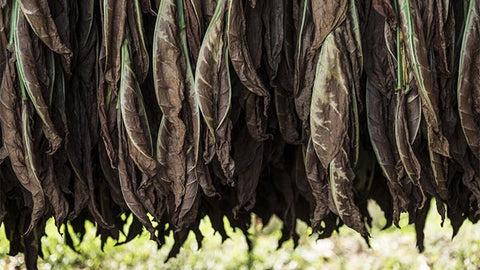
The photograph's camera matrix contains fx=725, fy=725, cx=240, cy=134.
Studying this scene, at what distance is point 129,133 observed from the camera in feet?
2.62

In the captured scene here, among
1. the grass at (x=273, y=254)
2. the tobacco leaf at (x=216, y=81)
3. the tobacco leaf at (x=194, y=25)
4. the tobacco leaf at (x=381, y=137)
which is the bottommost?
the grass at (x=273, y=254)

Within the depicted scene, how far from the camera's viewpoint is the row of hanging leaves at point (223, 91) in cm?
78

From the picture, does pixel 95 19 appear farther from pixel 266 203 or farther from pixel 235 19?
pixel 266 203

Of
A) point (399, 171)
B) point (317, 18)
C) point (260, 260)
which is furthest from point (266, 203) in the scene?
point (260, 260)

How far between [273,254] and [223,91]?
194 centimetres

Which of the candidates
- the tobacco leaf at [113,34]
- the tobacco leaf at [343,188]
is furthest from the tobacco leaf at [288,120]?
the tobacco leaf at [113,34]

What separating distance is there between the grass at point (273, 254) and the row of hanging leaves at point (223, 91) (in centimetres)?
163

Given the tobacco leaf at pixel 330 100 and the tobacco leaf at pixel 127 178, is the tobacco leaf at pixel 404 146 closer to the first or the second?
the tobacco leaf at pixel 330 100

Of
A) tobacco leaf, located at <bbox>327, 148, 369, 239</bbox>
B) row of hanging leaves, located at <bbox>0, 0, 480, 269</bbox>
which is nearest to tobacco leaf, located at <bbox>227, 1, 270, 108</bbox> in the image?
row of hanging leaves, located at <bbox>0, 0, 480, 269</bbox>

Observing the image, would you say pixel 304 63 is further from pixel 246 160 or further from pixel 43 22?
pixel 43 22

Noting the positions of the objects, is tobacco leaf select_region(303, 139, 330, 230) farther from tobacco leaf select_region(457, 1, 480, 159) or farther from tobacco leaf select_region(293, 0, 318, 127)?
tobacco leaf select_region(457, 1, 480, 159)

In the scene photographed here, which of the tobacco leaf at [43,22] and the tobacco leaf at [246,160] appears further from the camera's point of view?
the tobacco leaf at [246,160]

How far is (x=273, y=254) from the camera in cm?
267

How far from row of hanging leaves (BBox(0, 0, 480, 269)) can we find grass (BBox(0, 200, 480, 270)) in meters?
1.63
